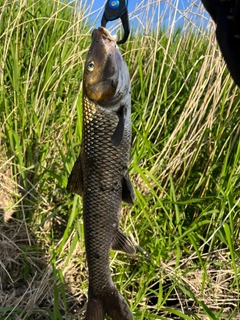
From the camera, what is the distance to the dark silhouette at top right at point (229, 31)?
86 cm

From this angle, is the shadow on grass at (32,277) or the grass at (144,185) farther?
the grass at (144,185)

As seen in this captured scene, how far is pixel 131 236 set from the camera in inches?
96.4

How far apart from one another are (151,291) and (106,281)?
61cm

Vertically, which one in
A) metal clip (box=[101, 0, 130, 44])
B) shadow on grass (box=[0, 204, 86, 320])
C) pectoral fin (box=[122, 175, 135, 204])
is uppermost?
metal clip (box=[101, 0, 130, 44])

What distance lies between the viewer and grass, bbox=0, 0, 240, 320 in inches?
92.7

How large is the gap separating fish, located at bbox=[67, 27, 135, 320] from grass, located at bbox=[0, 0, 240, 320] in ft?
1.81

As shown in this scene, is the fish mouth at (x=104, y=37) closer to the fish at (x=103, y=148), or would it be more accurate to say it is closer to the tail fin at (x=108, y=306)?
the fish at (x=103, y=148)

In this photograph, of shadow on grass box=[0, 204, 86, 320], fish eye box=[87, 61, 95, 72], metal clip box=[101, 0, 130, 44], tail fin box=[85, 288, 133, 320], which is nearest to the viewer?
metal clip box=[101, 0, 130, 44]

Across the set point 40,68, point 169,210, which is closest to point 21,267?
point 169,210

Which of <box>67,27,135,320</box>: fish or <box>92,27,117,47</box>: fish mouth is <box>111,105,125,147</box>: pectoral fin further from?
<box>92,27,117,47</box>: fish mouth

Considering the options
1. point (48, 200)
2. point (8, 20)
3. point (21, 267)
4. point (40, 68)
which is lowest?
point (21, 267)

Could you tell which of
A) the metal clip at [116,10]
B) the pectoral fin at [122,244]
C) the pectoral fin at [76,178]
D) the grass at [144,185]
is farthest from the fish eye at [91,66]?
the grass at [144,185]

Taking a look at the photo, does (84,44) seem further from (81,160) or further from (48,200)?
(81,160)

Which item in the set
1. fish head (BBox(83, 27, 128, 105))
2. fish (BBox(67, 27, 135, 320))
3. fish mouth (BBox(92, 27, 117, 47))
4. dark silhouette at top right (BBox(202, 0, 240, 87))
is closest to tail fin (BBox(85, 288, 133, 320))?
fish (BBox(67, 27, 135, 320))
